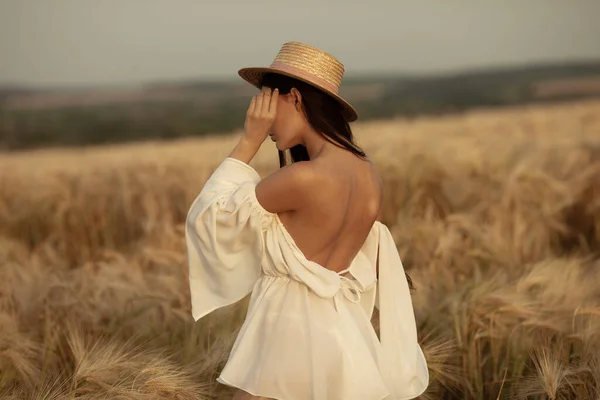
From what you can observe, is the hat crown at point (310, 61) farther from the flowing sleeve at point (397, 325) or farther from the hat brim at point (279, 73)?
the flowing sleeve at point (397, 325)

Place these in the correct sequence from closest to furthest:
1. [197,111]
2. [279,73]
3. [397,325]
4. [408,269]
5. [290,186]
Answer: [290,186] < [279,73] < [397,325] < [408,269] < [197,111]

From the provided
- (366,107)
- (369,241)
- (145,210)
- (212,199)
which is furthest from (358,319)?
(366,107)

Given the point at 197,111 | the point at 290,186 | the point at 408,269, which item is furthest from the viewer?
the point at 197,111

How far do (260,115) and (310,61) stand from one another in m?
0.18

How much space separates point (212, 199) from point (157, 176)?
137 inches

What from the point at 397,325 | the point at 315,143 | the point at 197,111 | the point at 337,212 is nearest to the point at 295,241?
the point at 337,212

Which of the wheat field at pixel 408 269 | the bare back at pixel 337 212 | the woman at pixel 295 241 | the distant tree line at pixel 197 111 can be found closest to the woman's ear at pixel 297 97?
the woman at pixel 295 241

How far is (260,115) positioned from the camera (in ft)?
7.12

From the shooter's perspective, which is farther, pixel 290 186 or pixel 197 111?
pixel 197 111

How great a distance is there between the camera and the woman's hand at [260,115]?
2174 mm

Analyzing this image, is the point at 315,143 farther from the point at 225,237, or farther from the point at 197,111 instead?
the point at 197,111

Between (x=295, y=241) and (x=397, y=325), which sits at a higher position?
(x=295, y=241)

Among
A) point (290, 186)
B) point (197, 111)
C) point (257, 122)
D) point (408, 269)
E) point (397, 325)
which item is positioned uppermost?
point (257, 122)

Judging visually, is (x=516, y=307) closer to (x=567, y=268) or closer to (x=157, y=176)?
(x=567, y=268)
